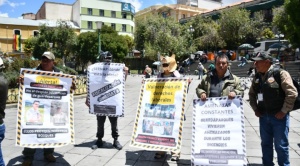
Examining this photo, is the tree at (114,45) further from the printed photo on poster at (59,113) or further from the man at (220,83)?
the man at (220,83)

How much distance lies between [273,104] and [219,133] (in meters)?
0.89

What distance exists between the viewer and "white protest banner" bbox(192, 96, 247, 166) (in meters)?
3.65

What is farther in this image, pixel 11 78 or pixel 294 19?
pixel 294 19

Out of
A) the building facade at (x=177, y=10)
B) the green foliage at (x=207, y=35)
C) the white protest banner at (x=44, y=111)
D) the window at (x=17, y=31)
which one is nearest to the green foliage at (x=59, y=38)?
the window at (x=17, y=31)

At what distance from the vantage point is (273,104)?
12.5 ft

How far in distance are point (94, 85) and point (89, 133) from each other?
6.13 feet

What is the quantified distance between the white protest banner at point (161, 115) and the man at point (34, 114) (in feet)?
5.36

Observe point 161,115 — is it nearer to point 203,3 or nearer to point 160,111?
point 160,111

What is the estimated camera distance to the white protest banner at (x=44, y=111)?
427 cm

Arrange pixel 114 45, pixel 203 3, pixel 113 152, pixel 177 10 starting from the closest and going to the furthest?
pixel 113 152
pixel 114 45
pixel 177 10
pixel 203 3

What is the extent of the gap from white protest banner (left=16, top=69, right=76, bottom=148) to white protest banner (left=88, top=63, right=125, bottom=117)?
0.77m

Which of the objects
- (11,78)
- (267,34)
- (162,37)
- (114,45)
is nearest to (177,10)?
(162,37)

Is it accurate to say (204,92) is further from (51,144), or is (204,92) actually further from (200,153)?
(51,144)

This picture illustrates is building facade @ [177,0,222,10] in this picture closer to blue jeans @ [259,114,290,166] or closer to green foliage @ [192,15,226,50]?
green foliage @ [192,15,226,50]
